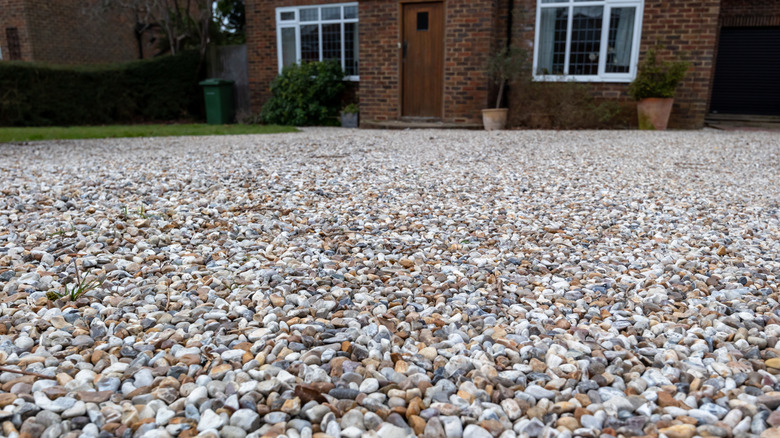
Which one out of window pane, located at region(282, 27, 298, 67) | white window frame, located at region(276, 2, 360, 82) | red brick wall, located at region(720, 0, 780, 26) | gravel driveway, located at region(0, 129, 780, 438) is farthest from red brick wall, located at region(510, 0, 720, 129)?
window pane, located at region(282, 27, 298, 67)

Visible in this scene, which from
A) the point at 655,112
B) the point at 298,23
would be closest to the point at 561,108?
the point at 655,112

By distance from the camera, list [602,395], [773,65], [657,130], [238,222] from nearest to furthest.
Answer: [602,395], [238,222], [657,130], [773,65]

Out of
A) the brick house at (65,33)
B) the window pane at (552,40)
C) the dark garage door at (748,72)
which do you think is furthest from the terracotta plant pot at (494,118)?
the brick house at (65,33)

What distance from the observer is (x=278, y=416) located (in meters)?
1.40

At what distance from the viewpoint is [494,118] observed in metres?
9.75

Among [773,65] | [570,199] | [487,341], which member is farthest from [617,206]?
[773,65]

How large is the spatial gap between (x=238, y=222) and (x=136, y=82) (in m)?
11.3

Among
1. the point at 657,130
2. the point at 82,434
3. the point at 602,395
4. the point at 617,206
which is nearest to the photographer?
the point at 82,434

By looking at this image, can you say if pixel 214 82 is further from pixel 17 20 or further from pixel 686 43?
pixel 686 43

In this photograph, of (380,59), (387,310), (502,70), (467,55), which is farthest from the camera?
(380,59)

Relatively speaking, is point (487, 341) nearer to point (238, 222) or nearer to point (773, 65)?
point (238, 222)

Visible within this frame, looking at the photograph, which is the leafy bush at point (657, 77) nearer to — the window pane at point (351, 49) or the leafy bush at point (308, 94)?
the window pane at point (351, 49)

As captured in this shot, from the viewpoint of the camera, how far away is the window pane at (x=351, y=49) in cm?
1183

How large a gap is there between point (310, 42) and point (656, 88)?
7263 millimetres
